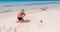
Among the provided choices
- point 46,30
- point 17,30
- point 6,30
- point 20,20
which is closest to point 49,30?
point 46,30

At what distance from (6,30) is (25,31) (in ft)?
2.23

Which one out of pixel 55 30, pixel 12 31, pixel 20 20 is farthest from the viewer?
pixel 20 20

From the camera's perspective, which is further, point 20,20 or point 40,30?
point 20,20

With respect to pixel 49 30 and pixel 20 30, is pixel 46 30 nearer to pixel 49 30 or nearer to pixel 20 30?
pixel 49 30

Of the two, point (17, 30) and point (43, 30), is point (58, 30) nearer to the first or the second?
point (43, 30)

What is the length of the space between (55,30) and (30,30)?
0.92 metres

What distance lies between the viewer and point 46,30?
248 inches

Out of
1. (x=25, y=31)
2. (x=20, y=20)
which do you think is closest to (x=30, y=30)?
(x=25, y=31)

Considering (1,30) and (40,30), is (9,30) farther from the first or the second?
(40,30)

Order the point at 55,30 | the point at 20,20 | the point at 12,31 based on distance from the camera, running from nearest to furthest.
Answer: the point at 12,31, the point at 55,30, the point at 20,20

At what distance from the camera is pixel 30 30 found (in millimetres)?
6285

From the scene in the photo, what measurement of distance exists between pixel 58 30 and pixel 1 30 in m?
2.06

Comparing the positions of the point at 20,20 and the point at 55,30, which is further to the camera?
the point at 20,20

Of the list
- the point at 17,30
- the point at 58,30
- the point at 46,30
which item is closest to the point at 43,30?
the point at 46,30
